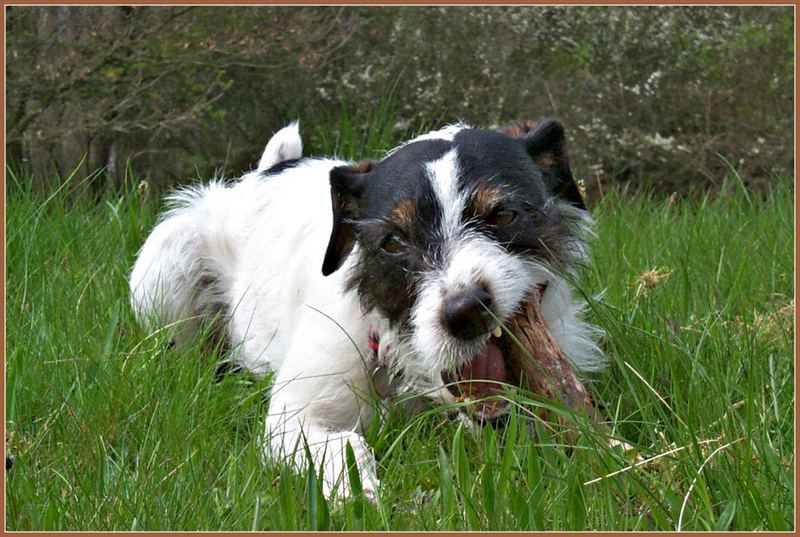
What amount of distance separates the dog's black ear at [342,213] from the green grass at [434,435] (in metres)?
0.64

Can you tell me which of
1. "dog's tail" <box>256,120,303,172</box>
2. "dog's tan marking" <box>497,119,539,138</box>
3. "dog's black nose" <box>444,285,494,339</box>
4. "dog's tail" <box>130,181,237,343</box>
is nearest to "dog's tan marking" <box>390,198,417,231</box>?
"dog's black nose" <box>444,285,494,339</box>

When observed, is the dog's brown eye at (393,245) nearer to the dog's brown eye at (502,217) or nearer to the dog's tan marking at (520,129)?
the dog's brown eye at (502,217)

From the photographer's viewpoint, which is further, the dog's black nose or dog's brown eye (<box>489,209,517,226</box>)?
dog's brown eye (<box>489,209,517,226</box>)

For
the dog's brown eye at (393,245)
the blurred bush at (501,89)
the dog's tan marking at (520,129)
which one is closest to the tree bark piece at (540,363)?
the dog's brown eye at (393,245)

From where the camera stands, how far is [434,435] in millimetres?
3582

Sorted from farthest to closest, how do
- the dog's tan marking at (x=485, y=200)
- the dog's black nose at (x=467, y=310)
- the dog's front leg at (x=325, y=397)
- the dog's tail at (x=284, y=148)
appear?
the dog's tail at (x=284, y=148) < the dog's front leg at (x=325, y=397) < the dog's tan marking at (x=485, y=200) < the dog's black nose at (x=467, y=310)

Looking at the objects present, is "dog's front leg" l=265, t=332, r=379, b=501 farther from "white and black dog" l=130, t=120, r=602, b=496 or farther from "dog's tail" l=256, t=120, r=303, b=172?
"dog's tail" l=256, t=120, r=303, b=172

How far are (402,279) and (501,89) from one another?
6.06 metres

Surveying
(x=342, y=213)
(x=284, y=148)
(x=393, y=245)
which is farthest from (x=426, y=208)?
(x=284, y=148)

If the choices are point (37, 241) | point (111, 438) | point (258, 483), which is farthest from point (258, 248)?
point (258, 483)

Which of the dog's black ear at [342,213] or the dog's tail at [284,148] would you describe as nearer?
the dog's black ear at [342,213]

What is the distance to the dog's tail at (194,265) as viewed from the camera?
17.3 feet

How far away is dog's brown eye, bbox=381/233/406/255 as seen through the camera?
3506 mm

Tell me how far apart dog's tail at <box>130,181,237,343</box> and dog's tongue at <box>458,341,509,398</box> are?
205cm
